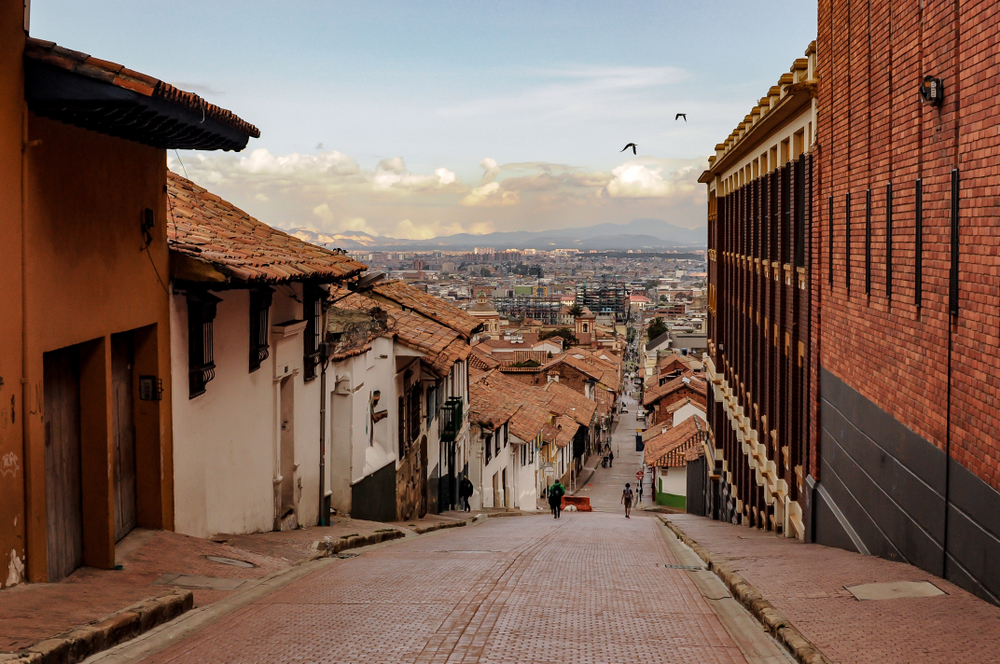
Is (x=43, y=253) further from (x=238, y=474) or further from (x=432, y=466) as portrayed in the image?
(x=432, y=466)

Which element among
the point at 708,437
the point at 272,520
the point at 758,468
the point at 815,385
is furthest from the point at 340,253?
the point at 708,437

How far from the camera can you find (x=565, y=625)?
7363 mm

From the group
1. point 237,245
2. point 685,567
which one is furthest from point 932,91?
point 237,245

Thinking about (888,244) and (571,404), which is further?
(571,404)

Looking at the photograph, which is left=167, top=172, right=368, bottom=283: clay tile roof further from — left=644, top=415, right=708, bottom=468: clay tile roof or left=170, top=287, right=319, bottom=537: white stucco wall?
left=644, top=415, right=708, bottom=468: clay tile roof

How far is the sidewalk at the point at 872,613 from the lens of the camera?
5988 mm

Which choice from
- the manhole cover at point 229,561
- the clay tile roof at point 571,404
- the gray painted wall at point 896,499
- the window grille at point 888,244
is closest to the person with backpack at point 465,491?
the gray painted wall at point 896,499

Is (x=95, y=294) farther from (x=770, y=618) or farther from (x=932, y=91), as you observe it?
(x=932, y=91)

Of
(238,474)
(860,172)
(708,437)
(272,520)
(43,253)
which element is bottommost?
(708,437)

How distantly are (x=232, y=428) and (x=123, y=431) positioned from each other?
2691mm

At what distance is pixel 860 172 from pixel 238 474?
8662mm

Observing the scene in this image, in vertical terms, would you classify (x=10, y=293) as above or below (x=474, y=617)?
above

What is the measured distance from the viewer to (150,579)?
7980mm

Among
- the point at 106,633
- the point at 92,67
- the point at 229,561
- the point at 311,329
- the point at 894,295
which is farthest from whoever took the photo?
the point at 311,329
